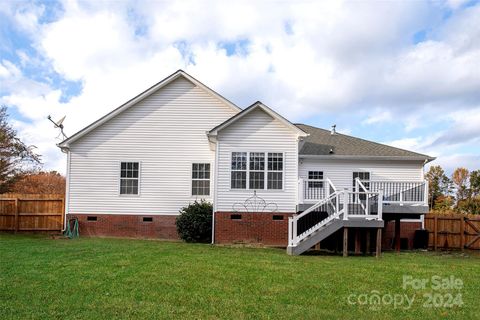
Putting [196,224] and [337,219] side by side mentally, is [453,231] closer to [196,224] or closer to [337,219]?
[337,219]

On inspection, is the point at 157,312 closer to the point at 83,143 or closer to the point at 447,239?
the point at 83,143

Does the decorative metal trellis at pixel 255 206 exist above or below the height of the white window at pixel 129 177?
below

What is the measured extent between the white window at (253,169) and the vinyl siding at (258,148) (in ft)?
0.53

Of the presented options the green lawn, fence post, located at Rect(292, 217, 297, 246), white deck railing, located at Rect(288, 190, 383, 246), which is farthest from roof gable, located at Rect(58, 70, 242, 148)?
the green lawn

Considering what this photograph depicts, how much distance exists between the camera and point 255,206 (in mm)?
18141

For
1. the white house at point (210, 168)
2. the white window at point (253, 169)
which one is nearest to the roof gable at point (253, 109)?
the white house at point (210, 168)

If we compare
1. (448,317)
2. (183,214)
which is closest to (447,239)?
(183,214)

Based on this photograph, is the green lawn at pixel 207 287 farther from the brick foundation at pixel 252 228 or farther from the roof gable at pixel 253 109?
the roof gable at pixel 253 109

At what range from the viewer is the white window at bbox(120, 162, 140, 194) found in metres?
20.3

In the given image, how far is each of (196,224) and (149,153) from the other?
3.97 m

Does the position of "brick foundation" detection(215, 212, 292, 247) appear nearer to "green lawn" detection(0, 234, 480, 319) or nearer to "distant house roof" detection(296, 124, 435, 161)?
"distant house roof" detection(296, 124, 435, 161)

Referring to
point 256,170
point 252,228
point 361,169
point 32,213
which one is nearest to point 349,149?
point 361,169

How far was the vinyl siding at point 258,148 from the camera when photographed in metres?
18.1

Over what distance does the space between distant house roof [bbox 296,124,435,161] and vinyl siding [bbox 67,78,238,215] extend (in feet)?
14.5
